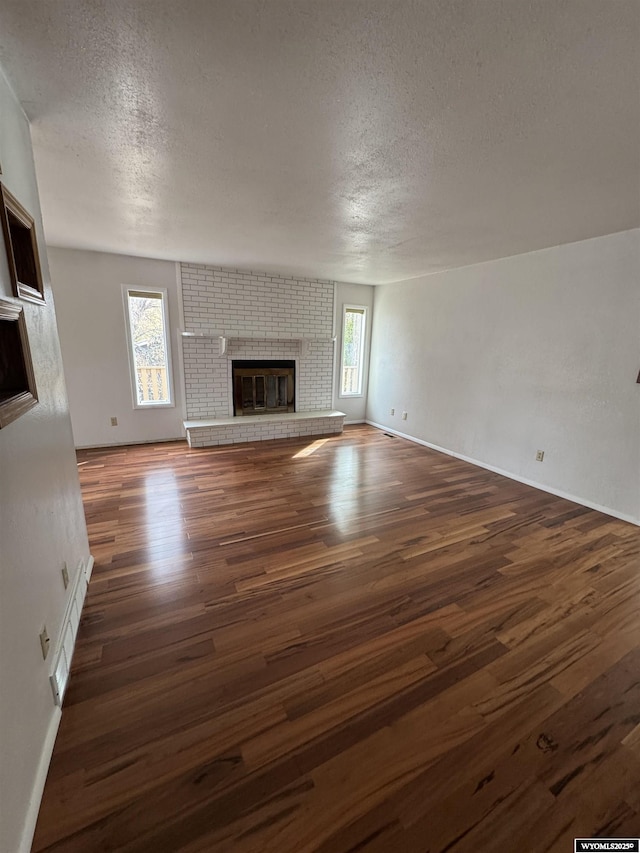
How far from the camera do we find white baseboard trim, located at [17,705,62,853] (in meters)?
0.94

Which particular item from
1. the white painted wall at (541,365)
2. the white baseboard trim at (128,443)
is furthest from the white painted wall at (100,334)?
the white painted wall at (541,365)

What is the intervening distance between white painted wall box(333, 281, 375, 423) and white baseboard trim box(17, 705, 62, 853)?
5035 mm

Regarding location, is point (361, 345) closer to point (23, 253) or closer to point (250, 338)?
point (250, 338)

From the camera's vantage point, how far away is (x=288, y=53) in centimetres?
115

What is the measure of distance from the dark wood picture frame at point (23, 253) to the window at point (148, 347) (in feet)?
9.89

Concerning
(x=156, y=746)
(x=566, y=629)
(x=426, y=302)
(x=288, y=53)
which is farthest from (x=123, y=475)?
(x=426, y=302)

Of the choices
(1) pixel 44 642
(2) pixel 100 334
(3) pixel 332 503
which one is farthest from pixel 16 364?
(2) pixel 100 334

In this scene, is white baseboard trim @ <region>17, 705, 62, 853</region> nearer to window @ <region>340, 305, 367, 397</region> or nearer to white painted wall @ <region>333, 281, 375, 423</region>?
white painted wall @ <region>333, 281, 375, 423</region>

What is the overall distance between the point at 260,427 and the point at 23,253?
3.60m

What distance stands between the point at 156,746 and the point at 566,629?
1.94 metres

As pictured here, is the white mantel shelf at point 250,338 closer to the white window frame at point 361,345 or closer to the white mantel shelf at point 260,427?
the white window frame at point 361,345

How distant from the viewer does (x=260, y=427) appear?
495cm

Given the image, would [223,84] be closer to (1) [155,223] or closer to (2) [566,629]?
(1) [155,223]

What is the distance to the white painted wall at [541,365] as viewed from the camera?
2828 millimetres
